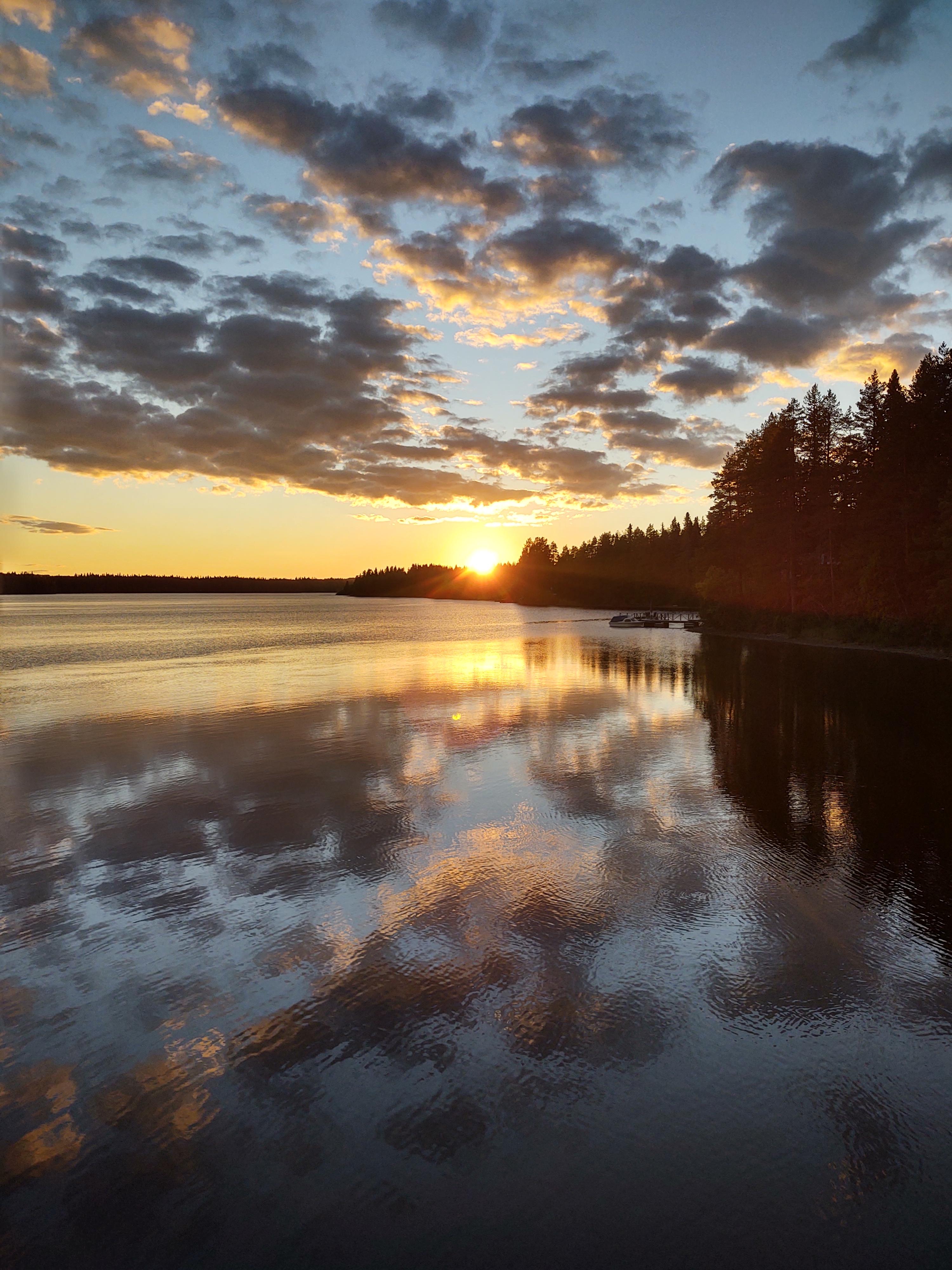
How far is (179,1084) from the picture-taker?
6.18 meters

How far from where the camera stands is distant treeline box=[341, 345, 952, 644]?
5238cm

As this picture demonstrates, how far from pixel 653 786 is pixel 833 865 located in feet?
17.4

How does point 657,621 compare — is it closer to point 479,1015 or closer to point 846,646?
point 846,646

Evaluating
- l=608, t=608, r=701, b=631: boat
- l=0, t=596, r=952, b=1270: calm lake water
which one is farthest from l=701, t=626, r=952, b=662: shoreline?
l=0, t=596, r=952, b=1270: calm lake water

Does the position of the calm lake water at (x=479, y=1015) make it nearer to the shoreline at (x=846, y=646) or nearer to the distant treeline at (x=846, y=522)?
the shoreline at (x=846, y=646)

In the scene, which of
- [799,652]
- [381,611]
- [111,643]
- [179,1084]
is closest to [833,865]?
[179,1084]

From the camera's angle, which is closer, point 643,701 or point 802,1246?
point 802,1246

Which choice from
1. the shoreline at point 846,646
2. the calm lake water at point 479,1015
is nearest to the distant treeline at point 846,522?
the shoreline at point 846,646

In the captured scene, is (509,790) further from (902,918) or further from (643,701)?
(643,701)

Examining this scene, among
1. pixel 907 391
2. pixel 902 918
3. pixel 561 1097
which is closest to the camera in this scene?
pixel 561 1097

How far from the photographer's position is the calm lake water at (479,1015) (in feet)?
16.0

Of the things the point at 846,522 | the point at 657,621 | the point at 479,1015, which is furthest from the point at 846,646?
the point at 479,1015

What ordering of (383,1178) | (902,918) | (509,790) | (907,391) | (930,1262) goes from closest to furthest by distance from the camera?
(930,1262), (383,1178), (902,918), (509,790), (907,391)

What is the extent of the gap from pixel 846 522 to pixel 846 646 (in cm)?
1916
